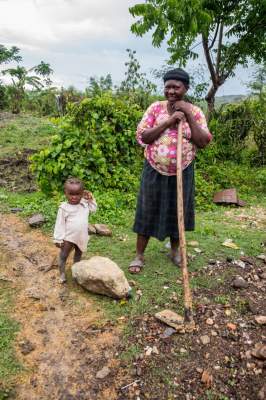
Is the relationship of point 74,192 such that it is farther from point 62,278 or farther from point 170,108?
point 170,108

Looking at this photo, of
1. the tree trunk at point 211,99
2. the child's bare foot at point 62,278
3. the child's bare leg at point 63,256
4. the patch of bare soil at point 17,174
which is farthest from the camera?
the tree trunk at point 211,99

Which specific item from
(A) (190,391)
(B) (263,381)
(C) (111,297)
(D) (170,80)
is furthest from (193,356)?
(D) (170,80)

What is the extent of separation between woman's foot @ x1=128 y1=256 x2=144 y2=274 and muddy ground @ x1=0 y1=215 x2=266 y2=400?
57 cm

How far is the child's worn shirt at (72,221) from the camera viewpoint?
10.2 feet

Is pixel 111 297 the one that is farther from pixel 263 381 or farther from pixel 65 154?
pixel 65 154

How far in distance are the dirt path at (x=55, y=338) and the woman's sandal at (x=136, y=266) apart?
1.86ft

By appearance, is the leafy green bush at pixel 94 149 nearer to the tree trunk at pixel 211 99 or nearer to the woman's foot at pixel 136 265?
the woman's foot at pixel 136 265

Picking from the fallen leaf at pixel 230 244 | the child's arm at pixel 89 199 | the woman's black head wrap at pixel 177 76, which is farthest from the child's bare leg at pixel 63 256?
the fallen leaf at pixel 230 244

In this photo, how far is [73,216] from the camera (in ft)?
10.2

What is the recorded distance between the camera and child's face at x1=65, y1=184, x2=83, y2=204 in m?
3.03

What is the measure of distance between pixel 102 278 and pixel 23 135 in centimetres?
690

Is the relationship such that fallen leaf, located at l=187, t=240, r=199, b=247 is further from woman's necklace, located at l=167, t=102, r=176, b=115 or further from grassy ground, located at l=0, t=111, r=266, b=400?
woman's necklace, located at l=167, t=102, r=176, b=115

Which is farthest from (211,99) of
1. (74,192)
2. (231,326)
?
(231,326)

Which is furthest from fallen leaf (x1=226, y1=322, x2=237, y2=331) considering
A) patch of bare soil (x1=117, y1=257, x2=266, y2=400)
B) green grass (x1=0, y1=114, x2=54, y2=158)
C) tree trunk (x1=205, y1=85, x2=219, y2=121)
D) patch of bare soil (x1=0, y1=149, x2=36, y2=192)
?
tree trunk (x1=205, y1=85, x2=219, y2=121)
